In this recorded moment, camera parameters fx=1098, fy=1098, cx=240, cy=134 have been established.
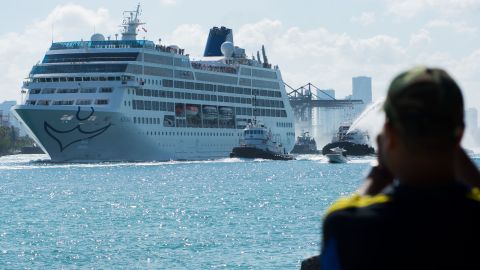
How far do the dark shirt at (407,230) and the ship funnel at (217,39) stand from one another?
135147mm

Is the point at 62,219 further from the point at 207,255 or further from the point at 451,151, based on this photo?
the point at 451,151

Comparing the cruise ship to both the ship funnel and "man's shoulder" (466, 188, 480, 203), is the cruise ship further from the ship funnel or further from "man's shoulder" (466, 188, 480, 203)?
"man's shoulder" (466, 188, 480, 203)

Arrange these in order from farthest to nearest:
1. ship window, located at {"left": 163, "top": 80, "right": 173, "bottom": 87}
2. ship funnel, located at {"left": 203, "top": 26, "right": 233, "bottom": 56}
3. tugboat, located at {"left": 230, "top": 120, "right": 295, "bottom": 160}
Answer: ship funnel, located at {"left": 203, "top": 26, "right": 233, "bottom": 56} → tugboat, located at {"left": 230, "top": 120, "right": 295, "bottom": 160} → ship window, located at {"left": 163, "top": 80, "right": 173, "bottom": 87}

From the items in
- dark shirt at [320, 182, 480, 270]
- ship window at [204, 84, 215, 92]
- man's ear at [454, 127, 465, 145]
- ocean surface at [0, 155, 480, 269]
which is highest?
ship window at [204, 84, 215, 92]

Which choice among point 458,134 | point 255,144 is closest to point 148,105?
point 255,144

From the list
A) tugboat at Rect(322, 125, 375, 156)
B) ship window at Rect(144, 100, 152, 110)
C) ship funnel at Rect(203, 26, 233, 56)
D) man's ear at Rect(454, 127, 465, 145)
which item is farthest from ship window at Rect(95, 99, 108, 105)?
man's ear at Rect(454, 127, 465, 145)

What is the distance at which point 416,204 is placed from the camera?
328 centimetres

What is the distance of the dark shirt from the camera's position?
322cm

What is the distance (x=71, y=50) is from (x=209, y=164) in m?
20.7

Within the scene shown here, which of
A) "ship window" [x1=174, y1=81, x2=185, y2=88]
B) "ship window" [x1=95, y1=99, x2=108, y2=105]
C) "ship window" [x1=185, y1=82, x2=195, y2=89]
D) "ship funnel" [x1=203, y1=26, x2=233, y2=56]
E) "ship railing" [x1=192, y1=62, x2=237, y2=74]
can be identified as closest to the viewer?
"ship window" [x1=95, y1=99, x2=108, y2=105]

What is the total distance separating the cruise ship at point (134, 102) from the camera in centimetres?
9500

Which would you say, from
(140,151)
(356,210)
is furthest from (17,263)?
(140,151)

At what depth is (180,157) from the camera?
10919cm

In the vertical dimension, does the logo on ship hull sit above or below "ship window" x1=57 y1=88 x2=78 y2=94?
below
